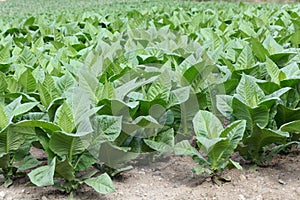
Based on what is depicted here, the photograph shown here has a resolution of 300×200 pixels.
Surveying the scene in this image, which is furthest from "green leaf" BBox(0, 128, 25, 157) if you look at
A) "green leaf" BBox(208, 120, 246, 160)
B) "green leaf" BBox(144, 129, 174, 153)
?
"green leaf" BBox(208, 120, 246, 160)

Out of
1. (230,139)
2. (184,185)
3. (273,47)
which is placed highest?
(273,47)

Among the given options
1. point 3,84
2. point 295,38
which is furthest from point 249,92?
point 295,38

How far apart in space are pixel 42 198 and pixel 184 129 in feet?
2.91

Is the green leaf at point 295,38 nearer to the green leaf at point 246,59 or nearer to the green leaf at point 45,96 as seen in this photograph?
the green leaf at point 246,59

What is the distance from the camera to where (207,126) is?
221 centimetres

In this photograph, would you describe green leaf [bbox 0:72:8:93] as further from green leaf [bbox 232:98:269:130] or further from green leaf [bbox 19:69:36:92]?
green leaf [bbox 232:98:269:130]

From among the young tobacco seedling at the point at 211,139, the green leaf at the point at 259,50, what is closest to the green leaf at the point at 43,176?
the young tobacco seedling at the point at 211,139

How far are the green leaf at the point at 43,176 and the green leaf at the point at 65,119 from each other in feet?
0.54

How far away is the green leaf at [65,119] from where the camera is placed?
2010 millimetres

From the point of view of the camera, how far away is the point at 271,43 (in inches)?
122

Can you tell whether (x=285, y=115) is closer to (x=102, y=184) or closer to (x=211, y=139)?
(x=211, y=139)

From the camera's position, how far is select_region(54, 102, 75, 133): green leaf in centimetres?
201

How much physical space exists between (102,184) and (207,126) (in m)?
0.58

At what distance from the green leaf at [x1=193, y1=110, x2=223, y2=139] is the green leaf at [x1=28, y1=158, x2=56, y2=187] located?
72 centimetres
